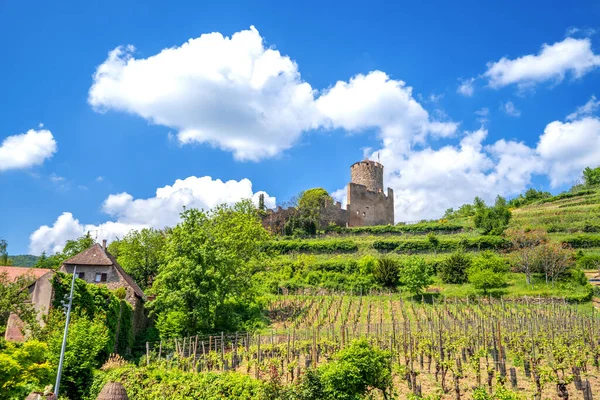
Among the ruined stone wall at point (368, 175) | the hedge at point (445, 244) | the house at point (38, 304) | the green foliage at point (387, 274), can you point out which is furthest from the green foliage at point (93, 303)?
the ruined stone wall at point (368, 175)

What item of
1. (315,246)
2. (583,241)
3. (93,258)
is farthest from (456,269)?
(93,258)

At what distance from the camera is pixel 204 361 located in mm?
20781

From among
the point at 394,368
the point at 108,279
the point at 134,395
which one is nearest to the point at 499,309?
the point at 394,368

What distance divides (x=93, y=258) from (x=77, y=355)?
10.6m

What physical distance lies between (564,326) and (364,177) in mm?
48478

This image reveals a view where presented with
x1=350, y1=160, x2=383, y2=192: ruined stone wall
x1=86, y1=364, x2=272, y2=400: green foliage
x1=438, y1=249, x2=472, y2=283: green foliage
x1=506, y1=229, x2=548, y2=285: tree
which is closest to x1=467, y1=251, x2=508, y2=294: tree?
x1=438, y1=249, x2=472, y2=283: green foliage

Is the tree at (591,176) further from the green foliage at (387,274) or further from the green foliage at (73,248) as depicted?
the green foliage at (73,248)

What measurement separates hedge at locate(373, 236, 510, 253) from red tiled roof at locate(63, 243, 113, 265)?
31.1 metres

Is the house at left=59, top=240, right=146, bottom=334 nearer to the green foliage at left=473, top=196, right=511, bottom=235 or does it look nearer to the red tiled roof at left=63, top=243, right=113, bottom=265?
the red tiled roof at left=63, top=243, right=113, bottom=265

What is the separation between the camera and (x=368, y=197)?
226 feet

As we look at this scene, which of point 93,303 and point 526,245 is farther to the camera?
point 526,245

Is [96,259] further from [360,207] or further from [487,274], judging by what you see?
[360,207]

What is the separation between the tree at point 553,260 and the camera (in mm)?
37719

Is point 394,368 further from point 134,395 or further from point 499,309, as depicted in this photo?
point 499,309
